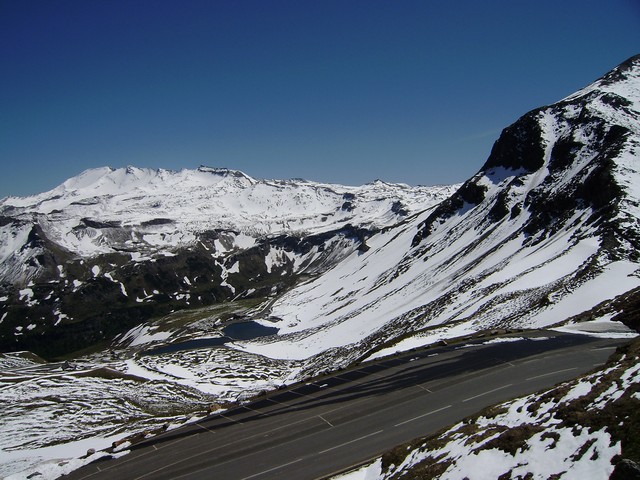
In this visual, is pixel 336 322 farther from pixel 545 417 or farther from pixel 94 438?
pixel 545 417

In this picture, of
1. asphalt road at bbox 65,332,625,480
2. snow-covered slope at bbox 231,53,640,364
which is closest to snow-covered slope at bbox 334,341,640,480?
asphalt road at bbox 65,332,625,480

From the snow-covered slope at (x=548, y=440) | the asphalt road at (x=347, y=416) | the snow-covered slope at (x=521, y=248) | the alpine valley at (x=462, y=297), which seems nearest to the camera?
the snow-covered slope at (x=548, y=440)

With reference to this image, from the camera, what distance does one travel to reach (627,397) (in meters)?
14.5

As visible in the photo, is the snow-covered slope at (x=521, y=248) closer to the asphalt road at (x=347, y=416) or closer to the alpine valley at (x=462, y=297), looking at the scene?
the alpine valley at (x=462, y=297)

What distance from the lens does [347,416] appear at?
2908 centimetres

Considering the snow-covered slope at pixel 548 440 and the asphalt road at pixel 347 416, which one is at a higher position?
the snow-covered slope at pixel 548 440

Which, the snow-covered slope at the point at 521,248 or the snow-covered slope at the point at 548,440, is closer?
the snow-covered slope at the point at 548,440

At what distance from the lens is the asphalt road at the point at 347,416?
24656 millimetres

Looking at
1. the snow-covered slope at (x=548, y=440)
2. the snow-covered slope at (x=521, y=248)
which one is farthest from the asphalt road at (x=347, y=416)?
the snow-covered slope at (x=521, y=248)

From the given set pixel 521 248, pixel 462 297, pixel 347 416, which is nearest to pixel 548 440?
pixel 347 416

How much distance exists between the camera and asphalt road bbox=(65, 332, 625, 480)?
971 inches

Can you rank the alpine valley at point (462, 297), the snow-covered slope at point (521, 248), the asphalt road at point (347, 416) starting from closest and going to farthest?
the asphalt road at point (347, 416), the alpine valley at point (462, 297), the snow-covered slope at point (521, 248)

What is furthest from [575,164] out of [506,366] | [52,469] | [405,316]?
[52,469]

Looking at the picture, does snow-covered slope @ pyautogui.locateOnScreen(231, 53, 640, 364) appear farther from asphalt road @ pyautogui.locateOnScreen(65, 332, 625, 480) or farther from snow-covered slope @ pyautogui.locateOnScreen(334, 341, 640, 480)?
snow-covered slope @ pyautogui.locateOnScreen(334, 341, 640, 480)
